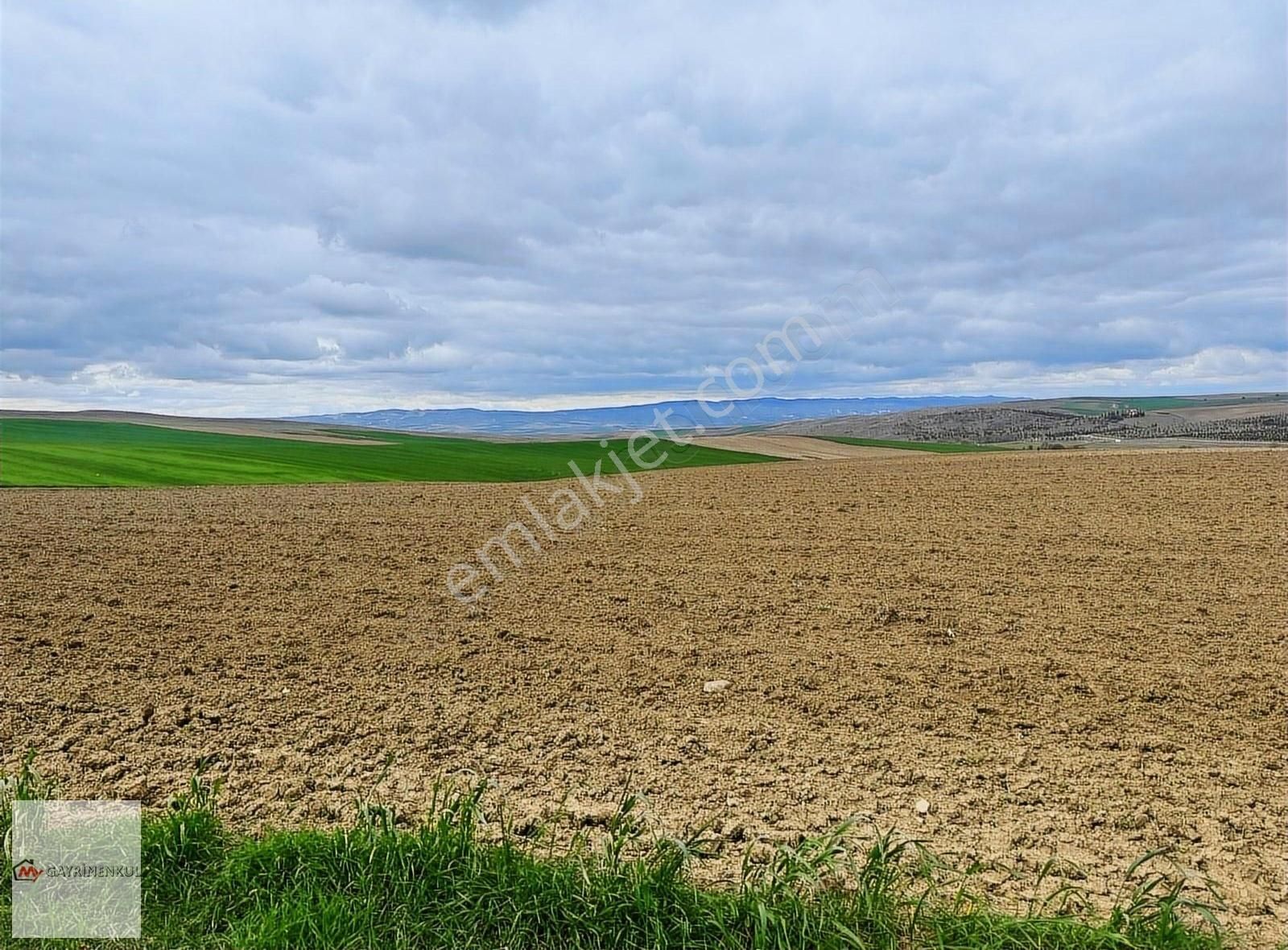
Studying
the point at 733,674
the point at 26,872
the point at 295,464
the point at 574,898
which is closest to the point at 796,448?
the point at 295,464

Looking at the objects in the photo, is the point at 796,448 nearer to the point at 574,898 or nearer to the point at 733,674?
the point at 733,674

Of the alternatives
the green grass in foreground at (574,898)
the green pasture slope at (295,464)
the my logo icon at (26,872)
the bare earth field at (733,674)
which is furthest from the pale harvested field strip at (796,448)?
the my logo icon at (26,872)

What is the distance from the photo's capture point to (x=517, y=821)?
435 centimetres

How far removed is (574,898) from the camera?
3.58 m

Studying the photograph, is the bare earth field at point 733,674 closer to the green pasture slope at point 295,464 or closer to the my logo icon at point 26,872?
the my logo icon at point 26,872

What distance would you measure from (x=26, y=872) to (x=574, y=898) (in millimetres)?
2854

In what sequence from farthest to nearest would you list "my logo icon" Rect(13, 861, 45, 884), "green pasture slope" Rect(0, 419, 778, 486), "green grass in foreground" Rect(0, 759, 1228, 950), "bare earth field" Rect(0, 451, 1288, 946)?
1. "green pasture slope" Rect(0, 419, 778, 486)
2. "bare earth field" Rect(0, 451, 1288, 946)
3. "my logo icon" Rect(13, 861, 45, 884)
4. "green grass in foreground" Rect(0, 759, 1228, 950)

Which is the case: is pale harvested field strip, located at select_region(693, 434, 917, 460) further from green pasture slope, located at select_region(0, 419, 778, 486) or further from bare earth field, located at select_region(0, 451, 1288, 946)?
bare earth field, located at select_region(0, 451, 1288, 946)

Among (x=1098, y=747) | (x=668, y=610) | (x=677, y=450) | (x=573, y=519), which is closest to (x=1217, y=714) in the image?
(x=1098, y=747)

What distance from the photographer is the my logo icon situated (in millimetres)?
3801

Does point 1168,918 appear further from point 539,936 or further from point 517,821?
point 517,821

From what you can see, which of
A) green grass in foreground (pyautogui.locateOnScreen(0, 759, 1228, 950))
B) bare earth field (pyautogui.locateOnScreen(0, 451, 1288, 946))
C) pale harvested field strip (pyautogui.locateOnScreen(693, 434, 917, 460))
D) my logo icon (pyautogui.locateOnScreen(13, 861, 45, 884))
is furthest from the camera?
pale harvested field strip (pyautogui.locateOnScreen(693, 434, 917, 460))

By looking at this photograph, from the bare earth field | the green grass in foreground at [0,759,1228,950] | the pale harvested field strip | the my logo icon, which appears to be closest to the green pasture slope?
the pale harvested field strip

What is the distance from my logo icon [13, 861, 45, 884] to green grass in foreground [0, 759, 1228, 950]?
0.11 metres
